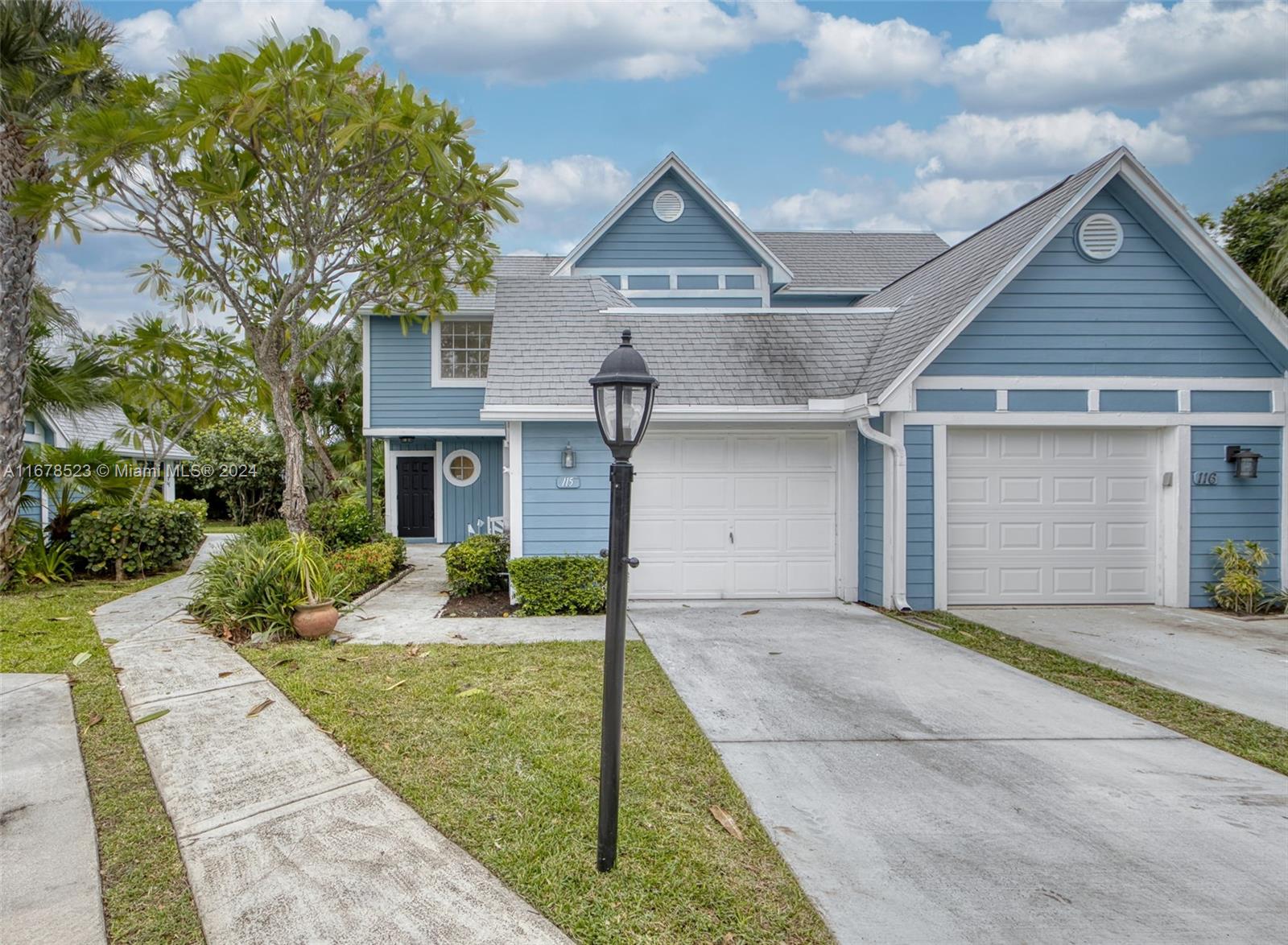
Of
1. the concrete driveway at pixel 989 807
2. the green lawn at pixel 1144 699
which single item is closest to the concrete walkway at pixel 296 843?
the concrete driveway at pixel 989 807

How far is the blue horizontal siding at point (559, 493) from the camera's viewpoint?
8.68m

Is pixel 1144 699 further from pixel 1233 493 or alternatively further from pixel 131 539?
pixel 131 539

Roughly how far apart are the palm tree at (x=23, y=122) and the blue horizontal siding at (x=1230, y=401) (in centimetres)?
1331

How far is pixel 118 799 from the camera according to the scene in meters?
3.59

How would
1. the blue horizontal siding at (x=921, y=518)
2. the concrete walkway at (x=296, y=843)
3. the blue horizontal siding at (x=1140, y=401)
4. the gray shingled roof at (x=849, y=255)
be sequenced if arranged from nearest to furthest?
the concrete walkway at (x=296, y=843) → the blue horizontal siding at (x=921, y=518) → the blue horizontal siding at (x=1140, y=401) → the gray shingled roof at (x=849, y=255)

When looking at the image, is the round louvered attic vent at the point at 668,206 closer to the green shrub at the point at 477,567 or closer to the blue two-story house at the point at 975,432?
the blue two-story house at the point at 975,432

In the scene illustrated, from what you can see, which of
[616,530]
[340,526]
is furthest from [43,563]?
[616,530]

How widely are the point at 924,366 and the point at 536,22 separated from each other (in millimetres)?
6940

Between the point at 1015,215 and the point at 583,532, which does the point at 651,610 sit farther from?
the point at 1015,215

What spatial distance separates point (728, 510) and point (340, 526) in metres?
7.09

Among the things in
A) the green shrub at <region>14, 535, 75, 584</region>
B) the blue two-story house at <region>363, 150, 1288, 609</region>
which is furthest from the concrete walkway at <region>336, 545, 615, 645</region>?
the green shrub at <region>14, 535, 75, 584</region>

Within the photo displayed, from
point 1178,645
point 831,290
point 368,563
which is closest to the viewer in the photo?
point 1178,645

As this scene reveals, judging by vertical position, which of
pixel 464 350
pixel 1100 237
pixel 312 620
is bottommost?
pixel 312 620

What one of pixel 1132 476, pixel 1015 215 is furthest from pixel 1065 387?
pixel 1015 215
